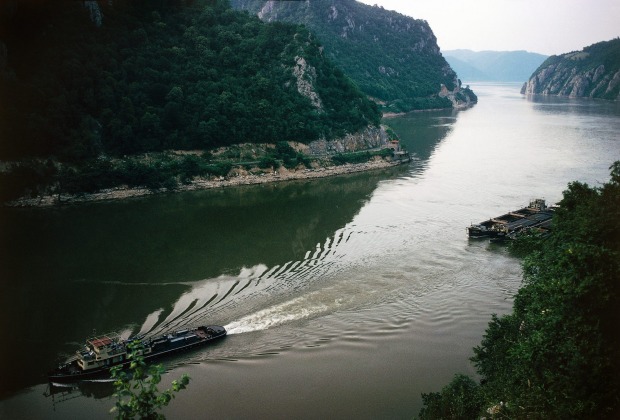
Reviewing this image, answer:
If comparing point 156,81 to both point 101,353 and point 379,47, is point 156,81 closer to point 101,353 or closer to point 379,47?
point 101,353

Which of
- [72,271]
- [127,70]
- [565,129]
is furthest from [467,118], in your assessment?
[72,271]

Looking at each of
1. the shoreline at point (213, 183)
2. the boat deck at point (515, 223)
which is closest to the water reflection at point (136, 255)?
the shoreline at point (213, 183)

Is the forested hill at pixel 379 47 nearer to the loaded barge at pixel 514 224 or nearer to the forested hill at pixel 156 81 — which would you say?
the forested hill at pixel 156 81

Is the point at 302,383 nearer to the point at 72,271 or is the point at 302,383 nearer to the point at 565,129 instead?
the point at 72,271

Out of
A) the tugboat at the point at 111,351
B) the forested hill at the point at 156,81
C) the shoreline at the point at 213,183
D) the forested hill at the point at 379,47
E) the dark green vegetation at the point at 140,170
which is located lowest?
the tugboat at the point at 111,351

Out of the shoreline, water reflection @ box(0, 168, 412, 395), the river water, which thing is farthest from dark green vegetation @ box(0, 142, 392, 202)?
the river water

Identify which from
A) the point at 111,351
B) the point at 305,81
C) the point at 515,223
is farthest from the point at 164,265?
the point at 305,81

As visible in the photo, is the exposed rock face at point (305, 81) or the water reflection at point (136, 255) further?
the exposed rock face at point (305, 81)
